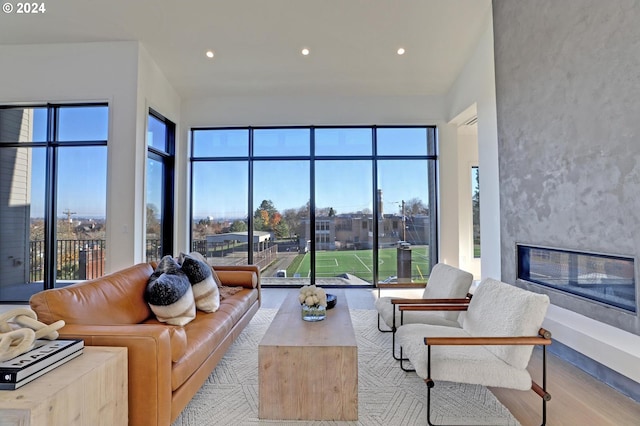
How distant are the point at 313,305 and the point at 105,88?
438cm

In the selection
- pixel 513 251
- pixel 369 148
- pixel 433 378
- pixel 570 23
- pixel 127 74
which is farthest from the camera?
pixel 369 148

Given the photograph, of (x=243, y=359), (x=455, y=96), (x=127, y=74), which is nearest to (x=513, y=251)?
(x=455, y=96)

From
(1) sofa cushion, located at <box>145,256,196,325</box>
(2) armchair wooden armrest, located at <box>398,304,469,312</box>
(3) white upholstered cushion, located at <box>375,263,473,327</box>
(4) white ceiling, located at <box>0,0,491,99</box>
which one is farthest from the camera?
(4) white ceiling, located at <box>0,0,491,99</box>

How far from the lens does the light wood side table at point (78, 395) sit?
43.3 inches

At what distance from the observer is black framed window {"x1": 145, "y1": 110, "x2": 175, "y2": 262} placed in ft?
16.4

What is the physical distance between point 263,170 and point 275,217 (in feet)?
3.00

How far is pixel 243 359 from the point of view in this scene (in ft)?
9.27

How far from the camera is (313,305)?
2.56 meters

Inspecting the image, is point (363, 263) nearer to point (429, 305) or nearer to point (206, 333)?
point (429, 305)

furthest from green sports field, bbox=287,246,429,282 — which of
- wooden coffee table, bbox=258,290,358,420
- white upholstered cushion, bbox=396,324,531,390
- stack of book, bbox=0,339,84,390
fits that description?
stack of book, bbox=0,339,84,390

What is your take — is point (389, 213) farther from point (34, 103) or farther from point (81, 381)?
point (34, 103)

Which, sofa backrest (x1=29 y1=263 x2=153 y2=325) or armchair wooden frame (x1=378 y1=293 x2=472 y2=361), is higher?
sofa backrest (x1=29 y1=263 x2=153 y2=325)

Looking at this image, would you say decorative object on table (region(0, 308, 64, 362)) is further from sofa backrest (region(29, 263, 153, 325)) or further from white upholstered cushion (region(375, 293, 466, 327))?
white upholstered cushion (region(375, 293, 466, 327))

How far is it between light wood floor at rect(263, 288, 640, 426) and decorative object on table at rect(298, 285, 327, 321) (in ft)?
4.69
